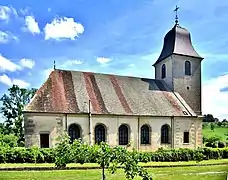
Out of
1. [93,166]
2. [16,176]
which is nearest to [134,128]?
[93,166]

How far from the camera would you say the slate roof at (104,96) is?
25.6 metres

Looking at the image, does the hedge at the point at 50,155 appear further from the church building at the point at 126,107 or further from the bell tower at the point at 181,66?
the bell tower at the point at 181,66

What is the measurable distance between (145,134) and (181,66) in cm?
1035

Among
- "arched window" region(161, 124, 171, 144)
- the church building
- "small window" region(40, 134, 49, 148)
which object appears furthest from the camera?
"arched window" region(161, 124, 171, 144)

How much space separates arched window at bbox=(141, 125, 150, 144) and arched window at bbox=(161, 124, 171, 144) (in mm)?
1687

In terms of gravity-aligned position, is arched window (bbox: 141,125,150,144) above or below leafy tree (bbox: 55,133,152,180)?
below

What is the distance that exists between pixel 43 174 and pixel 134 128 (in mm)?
14166

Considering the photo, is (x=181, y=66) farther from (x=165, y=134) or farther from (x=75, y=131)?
(x=75, y=131)

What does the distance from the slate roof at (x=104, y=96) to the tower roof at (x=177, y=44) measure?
4.61m

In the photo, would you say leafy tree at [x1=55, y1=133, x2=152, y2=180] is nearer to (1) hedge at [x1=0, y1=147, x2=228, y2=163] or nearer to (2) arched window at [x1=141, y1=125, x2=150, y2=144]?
(1) hedge at [x1=0, y1=147, x2=228, y2=163]

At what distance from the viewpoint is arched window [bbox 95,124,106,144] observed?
87.1 ft

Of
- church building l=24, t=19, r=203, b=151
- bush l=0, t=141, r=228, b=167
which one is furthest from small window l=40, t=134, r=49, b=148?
bush l=0, t=141, r=228, b=167

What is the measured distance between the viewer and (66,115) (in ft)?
82.4

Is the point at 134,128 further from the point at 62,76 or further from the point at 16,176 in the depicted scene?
the point at 16,176
